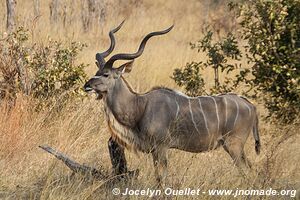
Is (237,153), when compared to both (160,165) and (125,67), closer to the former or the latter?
(160,165)

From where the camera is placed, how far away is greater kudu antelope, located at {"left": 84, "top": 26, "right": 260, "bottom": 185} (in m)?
4.68

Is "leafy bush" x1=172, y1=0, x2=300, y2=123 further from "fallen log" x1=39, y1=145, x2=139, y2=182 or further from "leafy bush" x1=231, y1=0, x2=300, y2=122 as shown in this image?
"fallen log" x1=39, y1=145, x2=139, y2=182

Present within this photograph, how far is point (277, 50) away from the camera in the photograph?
5.84m

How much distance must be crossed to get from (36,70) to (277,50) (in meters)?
2.36

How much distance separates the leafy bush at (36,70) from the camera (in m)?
5.88

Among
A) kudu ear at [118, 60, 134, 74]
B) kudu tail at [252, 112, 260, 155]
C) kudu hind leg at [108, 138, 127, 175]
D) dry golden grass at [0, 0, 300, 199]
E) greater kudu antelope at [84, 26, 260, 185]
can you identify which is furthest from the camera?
kudu tail at [252, 112, 260, 155]

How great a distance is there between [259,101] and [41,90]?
7.22 ft

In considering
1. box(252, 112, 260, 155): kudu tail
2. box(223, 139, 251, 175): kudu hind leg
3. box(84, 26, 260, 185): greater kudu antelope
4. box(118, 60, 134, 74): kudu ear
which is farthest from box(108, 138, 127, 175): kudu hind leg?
box(252, 112, 260, 155): kudu tail

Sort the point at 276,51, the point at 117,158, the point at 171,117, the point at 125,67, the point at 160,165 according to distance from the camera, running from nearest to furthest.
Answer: the point at 160,165 → the point at 117,158 → the point at 171,117 → the point at 125,67 → the point at 276,51

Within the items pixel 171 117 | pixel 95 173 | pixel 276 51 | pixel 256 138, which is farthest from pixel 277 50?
pixel 95 173

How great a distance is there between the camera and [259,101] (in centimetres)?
622

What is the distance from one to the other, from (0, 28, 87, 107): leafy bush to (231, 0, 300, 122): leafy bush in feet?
5.73

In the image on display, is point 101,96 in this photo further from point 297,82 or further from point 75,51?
point 297,82

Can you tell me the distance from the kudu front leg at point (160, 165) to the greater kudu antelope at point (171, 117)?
0.12m
